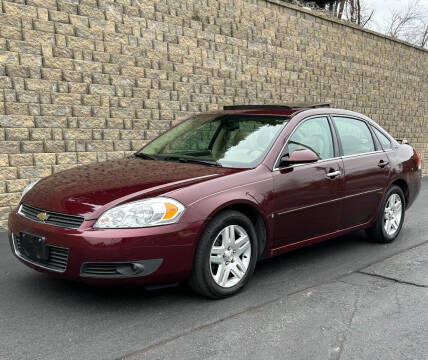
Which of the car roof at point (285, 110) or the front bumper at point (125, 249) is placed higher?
the car roof at point (285, 110)

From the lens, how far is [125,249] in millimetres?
3385

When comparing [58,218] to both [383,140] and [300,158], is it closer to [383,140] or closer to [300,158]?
[300,158]

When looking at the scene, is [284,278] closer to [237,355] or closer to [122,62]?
[237,355]

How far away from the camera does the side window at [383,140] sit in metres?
5.86

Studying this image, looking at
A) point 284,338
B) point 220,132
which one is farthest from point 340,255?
point 284,338

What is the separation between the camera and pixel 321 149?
4.92 metres

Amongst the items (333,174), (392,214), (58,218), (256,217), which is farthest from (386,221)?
(58,218)

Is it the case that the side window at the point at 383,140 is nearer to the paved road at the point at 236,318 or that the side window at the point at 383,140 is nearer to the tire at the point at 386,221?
the tire at the point at 386,221

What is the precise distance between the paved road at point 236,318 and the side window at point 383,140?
1.64 metres

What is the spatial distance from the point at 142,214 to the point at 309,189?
5.87 feet

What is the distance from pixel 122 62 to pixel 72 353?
557cm

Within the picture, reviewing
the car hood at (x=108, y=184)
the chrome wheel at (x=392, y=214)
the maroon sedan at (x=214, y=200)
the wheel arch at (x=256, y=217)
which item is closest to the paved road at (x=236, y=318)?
the maroon sedan at (x=214, y=200)

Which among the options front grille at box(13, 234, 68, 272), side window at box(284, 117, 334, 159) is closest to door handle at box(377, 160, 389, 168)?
side window at box(284, 117, 334, 159)

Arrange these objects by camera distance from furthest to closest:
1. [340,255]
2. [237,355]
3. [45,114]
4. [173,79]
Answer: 1. [173,79]
2. [45,114]
3. [340,255]
4. [237,355]
